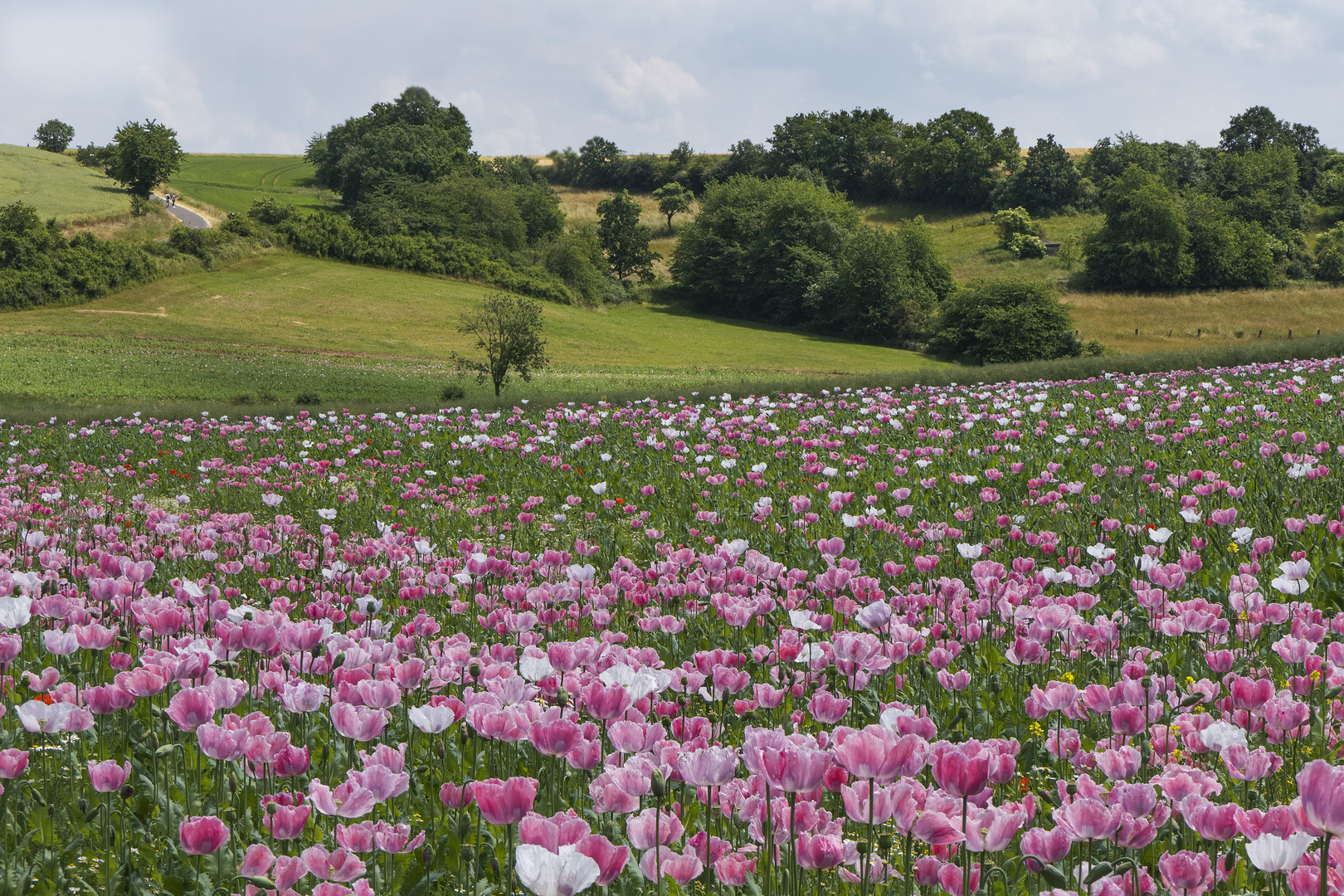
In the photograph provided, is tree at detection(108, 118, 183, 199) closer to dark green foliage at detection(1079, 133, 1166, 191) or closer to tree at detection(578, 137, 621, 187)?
tree at detection(578, 137, 621, 187)

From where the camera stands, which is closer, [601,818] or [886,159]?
[601,818]

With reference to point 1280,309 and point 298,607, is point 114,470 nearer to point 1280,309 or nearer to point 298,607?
point 298,607

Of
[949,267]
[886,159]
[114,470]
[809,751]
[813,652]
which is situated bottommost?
[114,470]

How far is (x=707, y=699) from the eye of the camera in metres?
3.09

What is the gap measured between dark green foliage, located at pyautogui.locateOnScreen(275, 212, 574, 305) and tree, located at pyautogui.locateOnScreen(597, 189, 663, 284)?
69.2 feet

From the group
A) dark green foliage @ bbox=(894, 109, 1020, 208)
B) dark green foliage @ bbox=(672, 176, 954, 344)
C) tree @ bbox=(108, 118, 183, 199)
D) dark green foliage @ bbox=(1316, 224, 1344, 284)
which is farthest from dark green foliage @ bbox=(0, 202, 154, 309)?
dark green foliage @ bbox=(1316, 224, 1344, 284)

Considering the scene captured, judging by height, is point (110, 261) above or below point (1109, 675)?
above

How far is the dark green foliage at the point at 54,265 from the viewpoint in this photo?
5616 centimetres

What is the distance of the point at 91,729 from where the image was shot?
140 inches

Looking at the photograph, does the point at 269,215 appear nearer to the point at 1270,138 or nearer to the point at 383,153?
the point at 383,153

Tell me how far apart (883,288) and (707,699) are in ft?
247

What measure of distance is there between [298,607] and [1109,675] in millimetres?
4562

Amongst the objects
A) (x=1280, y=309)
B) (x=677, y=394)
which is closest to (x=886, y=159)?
(x=1280, y=309)

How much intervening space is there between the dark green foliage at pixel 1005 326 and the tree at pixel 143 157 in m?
72.1
